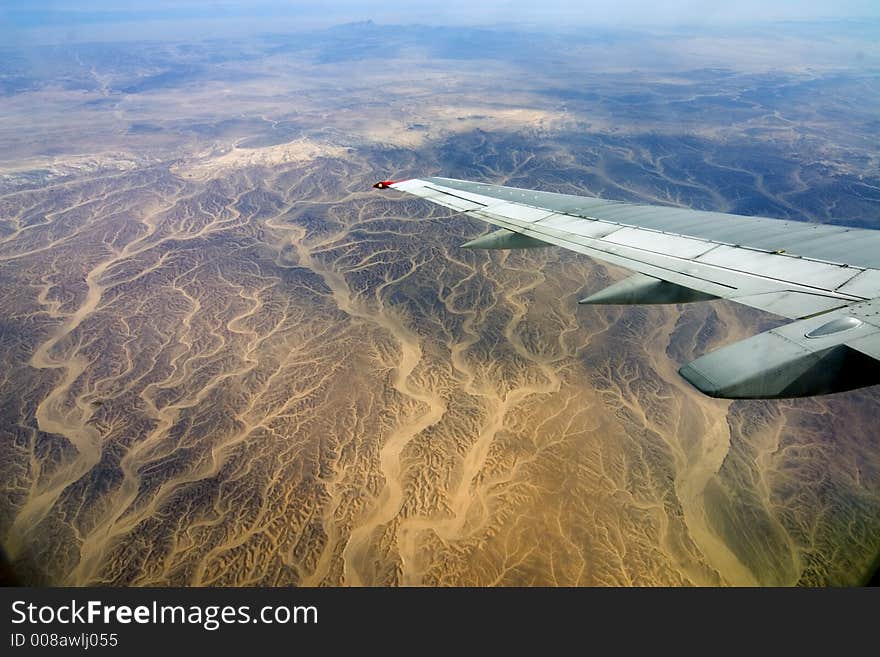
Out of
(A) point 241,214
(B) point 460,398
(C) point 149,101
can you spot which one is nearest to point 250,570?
(B) point 460,398

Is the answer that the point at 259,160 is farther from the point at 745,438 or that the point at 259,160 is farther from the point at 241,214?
the point at 745,438

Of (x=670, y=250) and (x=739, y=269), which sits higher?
(x=739, y=269)

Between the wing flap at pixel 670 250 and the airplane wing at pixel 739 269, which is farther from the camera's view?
the wing flap at pixel 670 250

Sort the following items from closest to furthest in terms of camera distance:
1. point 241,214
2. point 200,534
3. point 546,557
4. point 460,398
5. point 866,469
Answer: point 546,557 → point 200,534 → point 866,469 → point 460,398 → point 241,214

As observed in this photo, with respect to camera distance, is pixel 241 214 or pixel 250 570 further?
pixel 241 214

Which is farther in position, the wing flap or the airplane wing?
the wing flap

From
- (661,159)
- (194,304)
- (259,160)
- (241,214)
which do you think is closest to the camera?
(194,304)

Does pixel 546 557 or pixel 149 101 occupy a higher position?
pixel 149 101

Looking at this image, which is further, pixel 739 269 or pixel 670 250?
pixel 670 250
